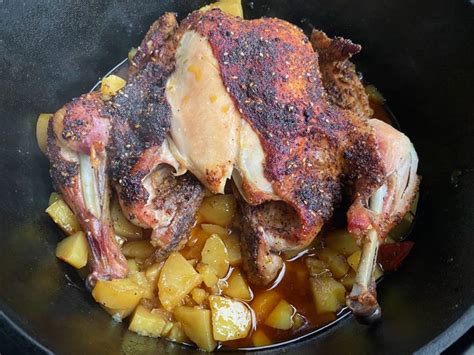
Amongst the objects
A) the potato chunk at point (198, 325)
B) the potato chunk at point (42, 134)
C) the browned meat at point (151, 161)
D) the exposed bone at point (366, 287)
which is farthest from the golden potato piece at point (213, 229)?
the potato chunk at point (42, 134)

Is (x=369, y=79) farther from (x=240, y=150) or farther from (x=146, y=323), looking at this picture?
(x=146, y=323)

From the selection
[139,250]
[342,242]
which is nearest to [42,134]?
[139,250]

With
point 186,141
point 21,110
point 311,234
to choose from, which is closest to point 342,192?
point 311,234

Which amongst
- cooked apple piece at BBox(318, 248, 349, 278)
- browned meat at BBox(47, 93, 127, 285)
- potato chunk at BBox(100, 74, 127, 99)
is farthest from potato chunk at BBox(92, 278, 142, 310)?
potato chunk at BBox(100, 74, 127, 99)

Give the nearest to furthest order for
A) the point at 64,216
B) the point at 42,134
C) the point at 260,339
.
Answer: the point at 260,339 < the point at 64,216 < the point at 42,134

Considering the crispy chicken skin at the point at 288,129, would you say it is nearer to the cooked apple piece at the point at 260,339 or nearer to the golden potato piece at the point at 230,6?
the cooked apple piece at the point at 260,339

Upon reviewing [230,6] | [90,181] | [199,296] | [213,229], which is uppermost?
[230,6]
